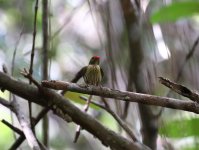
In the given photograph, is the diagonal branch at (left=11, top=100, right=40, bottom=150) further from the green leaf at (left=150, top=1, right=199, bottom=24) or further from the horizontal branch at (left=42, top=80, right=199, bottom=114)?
the green leaf at (left=150, top=1, right=199, bottom=24)

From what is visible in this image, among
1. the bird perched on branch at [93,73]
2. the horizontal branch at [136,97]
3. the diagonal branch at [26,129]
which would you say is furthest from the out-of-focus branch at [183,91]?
the diagonal branch at [26,129]

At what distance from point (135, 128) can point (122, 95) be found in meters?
0.59

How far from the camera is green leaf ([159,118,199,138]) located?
94 centimetres

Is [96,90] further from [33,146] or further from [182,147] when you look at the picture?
[182,147]

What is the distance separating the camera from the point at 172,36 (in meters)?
0.98

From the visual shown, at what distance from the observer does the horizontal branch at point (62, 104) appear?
0.95 meters

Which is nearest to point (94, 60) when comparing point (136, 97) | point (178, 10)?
point (136, 97)

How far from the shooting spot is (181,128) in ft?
3.25

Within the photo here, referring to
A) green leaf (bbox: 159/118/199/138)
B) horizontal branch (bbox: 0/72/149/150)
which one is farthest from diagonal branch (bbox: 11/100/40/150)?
green leaf (bbox: 159/118/199/138)

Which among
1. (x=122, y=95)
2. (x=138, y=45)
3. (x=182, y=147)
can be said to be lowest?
(x=182, y=147)

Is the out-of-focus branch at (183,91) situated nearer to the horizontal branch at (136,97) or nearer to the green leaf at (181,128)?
the horizontal branch at (136,97)

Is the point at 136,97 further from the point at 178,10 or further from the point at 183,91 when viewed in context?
the point at 178,10

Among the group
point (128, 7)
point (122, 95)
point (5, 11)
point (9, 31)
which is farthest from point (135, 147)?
point (5, 11)

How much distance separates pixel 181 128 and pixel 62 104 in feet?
0.90
